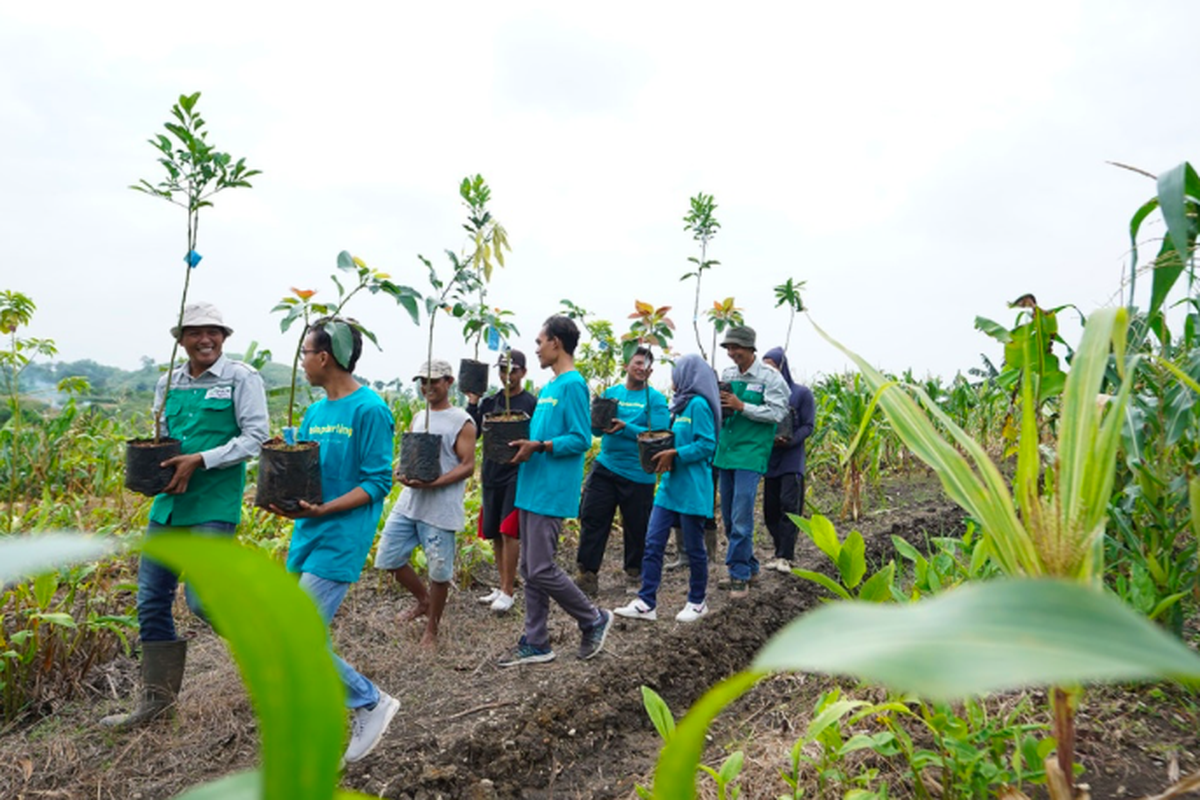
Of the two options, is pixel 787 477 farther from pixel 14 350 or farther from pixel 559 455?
pixel 14 350

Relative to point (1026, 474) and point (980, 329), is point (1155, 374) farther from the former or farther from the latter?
Answer: point (1026, 474)

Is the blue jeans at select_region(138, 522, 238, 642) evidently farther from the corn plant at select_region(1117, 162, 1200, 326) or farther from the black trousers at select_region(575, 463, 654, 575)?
the corn plant at select_region(1117, 162, 1200, 326)

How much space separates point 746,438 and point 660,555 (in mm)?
1113

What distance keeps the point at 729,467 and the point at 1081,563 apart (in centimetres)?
428

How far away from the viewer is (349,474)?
3.11m

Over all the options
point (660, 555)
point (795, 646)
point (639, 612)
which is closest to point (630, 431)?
point (660, 555)

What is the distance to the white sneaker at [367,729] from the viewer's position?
9.56 ft

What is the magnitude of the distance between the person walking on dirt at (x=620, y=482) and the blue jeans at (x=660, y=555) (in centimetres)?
59

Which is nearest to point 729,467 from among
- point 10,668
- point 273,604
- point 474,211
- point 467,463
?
point 467,463

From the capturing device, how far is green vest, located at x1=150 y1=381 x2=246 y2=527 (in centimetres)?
324

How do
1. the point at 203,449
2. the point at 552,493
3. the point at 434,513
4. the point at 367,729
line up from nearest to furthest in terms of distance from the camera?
the point at 367,729 → the point at 203,449 → the point at 552,493 → the point at 434,513

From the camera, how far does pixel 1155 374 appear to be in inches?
97.6

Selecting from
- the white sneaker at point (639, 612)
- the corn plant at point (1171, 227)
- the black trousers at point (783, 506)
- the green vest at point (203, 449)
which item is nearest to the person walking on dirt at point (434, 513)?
the green vest at point (203, 449)

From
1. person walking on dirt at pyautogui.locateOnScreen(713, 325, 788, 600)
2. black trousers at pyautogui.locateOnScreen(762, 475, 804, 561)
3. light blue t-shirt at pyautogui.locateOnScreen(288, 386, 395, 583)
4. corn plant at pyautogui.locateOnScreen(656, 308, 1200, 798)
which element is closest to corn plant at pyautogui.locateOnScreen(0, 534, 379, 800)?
corn plant at pyautogui.locateOnScreen(656, 308, 1200, 798)
